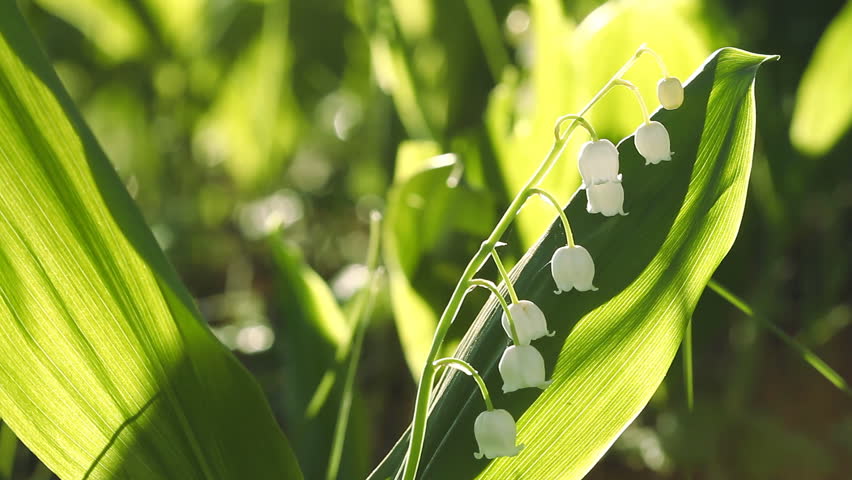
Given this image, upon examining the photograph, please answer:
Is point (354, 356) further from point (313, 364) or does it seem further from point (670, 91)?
point (670, 91)

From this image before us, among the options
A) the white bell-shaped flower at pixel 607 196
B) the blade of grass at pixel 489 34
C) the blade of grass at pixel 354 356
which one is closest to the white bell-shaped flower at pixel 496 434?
the white bell-shaped flower at pixel 607 196

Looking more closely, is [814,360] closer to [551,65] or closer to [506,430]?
[506,430]

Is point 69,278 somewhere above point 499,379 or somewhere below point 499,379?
above

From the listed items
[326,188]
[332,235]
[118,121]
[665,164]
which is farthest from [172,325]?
[118,121]

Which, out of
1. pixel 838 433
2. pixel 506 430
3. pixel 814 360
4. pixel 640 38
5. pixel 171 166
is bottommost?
pixel 838 433

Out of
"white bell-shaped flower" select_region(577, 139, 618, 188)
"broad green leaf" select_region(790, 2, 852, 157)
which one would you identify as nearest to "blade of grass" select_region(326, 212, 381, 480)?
"white bell-shaped flower" select_region(577, 139, 618, 188)

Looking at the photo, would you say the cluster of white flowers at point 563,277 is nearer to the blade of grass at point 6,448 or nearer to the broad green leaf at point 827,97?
the blade of grass at point 6,448

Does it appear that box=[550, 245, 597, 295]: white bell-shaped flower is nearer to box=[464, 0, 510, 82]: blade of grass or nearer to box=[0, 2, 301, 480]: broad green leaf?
box=[0, 2, 301, 480]: broad green leaf
